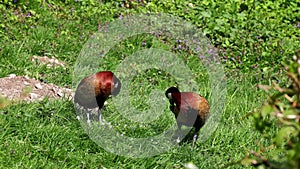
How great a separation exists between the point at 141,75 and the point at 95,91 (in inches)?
57.4

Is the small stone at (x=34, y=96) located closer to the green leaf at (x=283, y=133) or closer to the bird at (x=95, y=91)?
the bird at (x=95, y=91)

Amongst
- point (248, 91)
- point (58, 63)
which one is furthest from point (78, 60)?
point (248, 91)

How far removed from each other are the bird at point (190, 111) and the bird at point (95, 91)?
0.66 m

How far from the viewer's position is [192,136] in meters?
5.10

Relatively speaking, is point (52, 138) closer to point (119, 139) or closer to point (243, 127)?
point (119, 139)

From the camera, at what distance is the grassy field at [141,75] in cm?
449

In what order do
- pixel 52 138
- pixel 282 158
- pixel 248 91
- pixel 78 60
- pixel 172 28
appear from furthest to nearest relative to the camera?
pixel 172 28, pixel 78 60, pixel 248 91, pixel 52 138, pixel 282 158

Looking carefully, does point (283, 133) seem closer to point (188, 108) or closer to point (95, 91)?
point (188, 108)

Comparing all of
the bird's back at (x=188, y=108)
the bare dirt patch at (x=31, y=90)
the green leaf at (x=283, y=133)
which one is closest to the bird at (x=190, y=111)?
the bird's back at (x=188, y=108)

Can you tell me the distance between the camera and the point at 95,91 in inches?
207

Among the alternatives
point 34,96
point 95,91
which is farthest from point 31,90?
point 95,91

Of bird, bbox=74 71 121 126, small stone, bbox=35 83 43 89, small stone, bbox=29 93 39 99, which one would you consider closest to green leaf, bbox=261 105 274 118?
bird, bbox=74 71 121 126

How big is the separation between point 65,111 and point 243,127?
1.82 meters

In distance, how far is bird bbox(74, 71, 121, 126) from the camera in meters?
5.26
